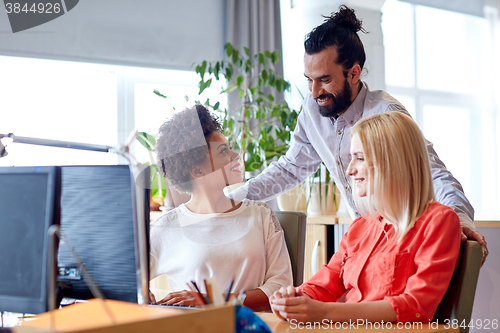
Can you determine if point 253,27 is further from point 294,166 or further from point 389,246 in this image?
point 389,246

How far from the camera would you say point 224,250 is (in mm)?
1415

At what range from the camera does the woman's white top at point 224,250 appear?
139cm

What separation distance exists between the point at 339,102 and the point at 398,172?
2.59ft

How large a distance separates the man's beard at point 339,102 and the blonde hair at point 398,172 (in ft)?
2.33

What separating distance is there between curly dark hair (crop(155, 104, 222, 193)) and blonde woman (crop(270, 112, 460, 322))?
557mm

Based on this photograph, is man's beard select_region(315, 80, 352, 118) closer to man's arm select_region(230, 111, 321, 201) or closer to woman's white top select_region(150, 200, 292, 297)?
man's arm select_region(230, 111, 321, 201)

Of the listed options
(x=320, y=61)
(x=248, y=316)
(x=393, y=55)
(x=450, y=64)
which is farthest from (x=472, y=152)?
(x=248, y=316)

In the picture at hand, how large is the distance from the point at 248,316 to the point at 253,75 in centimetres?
304

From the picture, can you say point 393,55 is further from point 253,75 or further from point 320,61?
point 320,61

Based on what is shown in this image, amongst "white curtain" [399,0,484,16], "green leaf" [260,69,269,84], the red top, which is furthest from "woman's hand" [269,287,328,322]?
"white curtain" [399,0,484,16]

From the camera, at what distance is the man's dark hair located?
5.96 ft

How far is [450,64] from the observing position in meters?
4.29

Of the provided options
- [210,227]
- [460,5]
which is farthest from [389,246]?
[460,5]

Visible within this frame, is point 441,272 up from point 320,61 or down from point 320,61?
down
